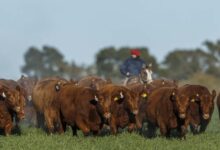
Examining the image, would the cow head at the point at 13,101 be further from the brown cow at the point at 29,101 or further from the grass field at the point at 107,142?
the brown cow at the point at 29,101

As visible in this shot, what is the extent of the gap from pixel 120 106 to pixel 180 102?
2.28 m

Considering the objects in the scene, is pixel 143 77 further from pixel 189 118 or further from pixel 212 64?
pixel 212 64

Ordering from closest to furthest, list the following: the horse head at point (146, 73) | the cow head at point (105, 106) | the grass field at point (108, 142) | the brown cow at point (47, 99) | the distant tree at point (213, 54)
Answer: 1. the grass field at point (108, 142)
2. the cow head at point (105, 106)
3. the brown cow at point (47, 99)
4. the horse head at point (146, 73)
5. the distant tree at point (213, 54)

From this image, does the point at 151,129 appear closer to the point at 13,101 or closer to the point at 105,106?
the point at 105,106

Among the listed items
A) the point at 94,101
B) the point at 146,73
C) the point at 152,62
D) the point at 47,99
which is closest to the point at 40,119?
the point at 47,99

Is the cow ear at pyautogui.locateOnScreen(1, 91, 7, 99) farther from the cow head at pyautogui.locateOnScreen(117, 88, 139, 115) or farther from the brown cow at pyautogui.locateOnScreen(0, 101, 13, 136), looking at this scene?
the cow head at pyautogui.locateOnScreen(117, 88, 139, 115)

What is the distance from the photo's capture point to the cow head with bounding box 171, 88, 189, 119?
19641 millimetres

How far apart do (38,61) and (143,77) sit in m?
95.4

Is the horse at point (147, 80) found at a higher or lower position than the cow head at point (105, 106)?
higher

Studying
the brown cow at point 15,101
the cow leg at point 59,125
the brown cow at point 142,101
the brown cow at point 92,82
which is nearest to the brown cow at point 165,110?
the brown cow at point 142,101

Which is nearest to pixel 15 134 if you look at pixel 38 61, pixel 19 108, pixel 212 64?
pixel 19 108

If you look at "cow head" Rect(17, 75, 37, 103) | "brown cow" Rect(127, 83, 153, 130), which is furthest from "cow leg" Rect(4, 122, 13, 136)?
"cow head" Rect(17, 75, 37, 103)

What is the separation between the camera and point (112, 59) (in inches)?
4190

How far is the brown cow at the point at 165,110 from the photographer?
1995 centimetres
